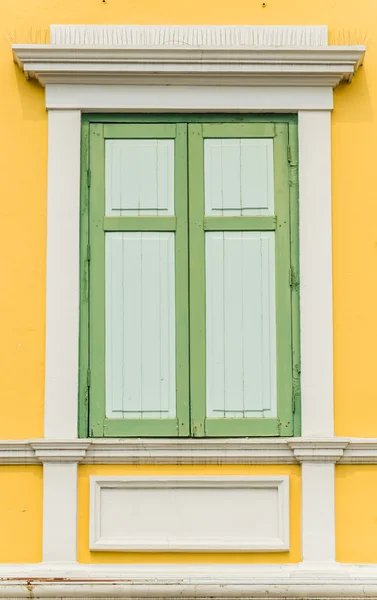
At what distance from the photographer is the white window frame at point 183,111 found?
6.25 m

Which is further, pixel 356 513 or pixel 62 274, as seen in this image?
pixel 62 274

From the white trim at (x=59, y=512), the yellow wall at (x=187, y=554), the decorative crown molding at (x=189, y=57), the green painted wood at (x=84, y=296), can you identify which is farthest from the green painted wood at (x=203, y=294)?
the white trim at (x=59, y=512)

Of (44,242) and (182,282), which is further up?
(44,242)

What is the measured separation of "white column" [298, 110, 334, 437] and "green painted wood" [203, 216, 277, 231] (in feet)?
0.68

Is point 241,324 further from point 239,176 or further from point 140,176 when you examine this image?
point 140,176

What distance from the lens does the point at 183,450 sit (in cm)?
626

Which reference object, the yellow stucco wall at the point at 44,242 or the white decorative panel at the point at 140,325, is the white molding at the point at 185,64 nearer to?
the yellow stucco wall at the point at 44,242

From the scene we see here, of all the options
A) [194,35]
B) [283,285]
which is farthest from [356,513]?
[194,35]

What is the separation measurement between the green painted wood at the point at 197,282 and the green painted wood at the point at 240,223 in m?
0.06

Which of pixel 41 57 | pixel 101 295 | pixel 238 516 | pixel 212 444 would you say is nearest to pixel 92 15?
pixel 41 57

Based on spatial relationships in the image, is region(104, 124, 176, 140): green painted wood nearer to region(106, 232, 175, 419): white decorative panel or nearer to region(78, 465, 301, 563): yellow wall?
region(106, 232, 175, 419): white decorative panel

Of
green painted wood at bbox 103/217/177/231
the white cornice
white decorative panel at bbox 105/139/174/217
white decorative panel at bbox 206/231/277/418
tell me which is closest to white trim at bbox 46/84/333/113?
white decorative panel at bbox 105/139/174/217

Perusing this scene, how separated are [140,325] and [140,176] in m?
0.93

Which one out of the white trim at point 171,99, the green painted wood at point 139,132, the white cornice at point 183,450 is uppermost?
the white trim at point 171,99
